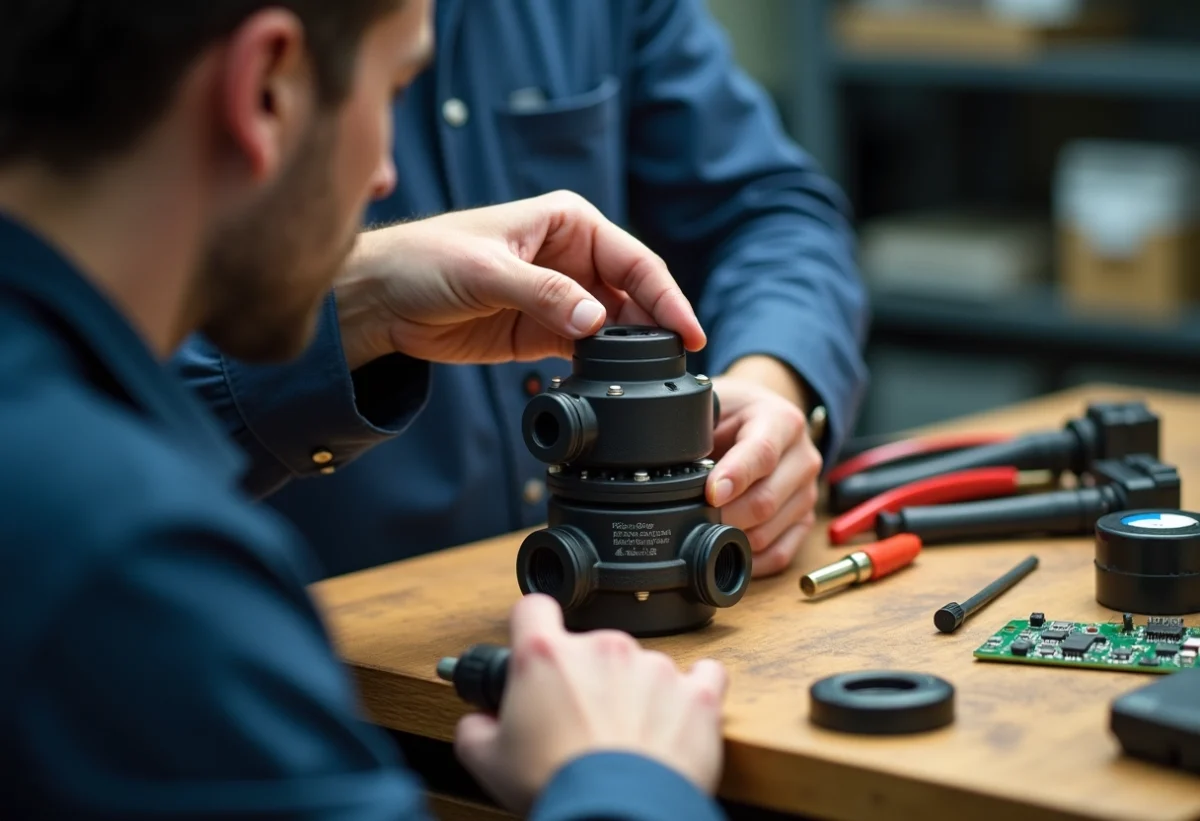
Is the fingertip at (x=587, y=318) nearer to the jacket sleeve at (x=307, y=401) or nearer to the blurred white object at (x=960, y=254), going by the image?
the jacket sleeve at (x=307, y=401)

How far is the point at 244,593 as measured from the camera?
687 mm

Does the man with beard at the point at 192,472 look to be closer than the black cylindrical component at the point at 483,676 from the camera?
Yes

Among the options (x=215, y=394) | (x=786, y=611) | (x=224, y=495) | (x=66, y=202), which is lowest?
(x=786, y=611)

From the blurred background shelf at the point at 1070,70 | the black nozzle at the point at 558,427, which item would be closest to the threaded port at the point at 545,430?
the black nozzle at the point at 558,427

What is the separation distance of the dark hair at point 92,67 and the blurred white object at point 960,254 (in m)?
2.43

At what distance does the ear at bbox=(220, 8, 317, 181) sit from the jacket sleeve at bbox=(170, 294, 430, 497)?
1.35ft

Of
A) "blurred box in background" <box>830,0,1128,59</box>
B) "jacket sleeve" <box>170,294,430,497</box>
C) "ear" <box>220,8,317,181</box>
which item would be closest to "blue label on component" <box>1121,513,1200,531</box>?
"jacket sleeve" <box>170,294,430,497</box>

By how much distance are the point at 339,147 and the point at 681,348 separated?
33 cm

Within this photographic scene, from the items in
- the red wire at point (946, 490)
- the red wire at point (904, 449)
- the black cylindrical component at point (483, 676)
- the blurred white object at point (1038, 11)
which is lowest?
the red wire at point (904, 449)

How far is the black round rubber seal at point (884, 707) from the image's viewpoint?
887mm

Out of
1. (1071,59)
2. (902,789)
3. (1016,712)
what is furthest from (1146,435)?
(1071,59)

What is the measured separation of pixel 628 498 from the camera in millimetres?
1069

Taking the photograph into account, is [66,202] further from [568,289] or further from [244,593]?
[568,289]

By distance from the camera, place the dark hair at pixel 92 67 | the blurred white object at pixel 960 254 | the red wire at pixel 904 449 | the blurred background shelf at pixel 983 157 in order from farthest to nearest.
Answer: the blurred white object at pixel 960 254
the blurred background shelf at pixel 983 157
the red wire at pixel 904 449
the dark hair at pixel 92 67
